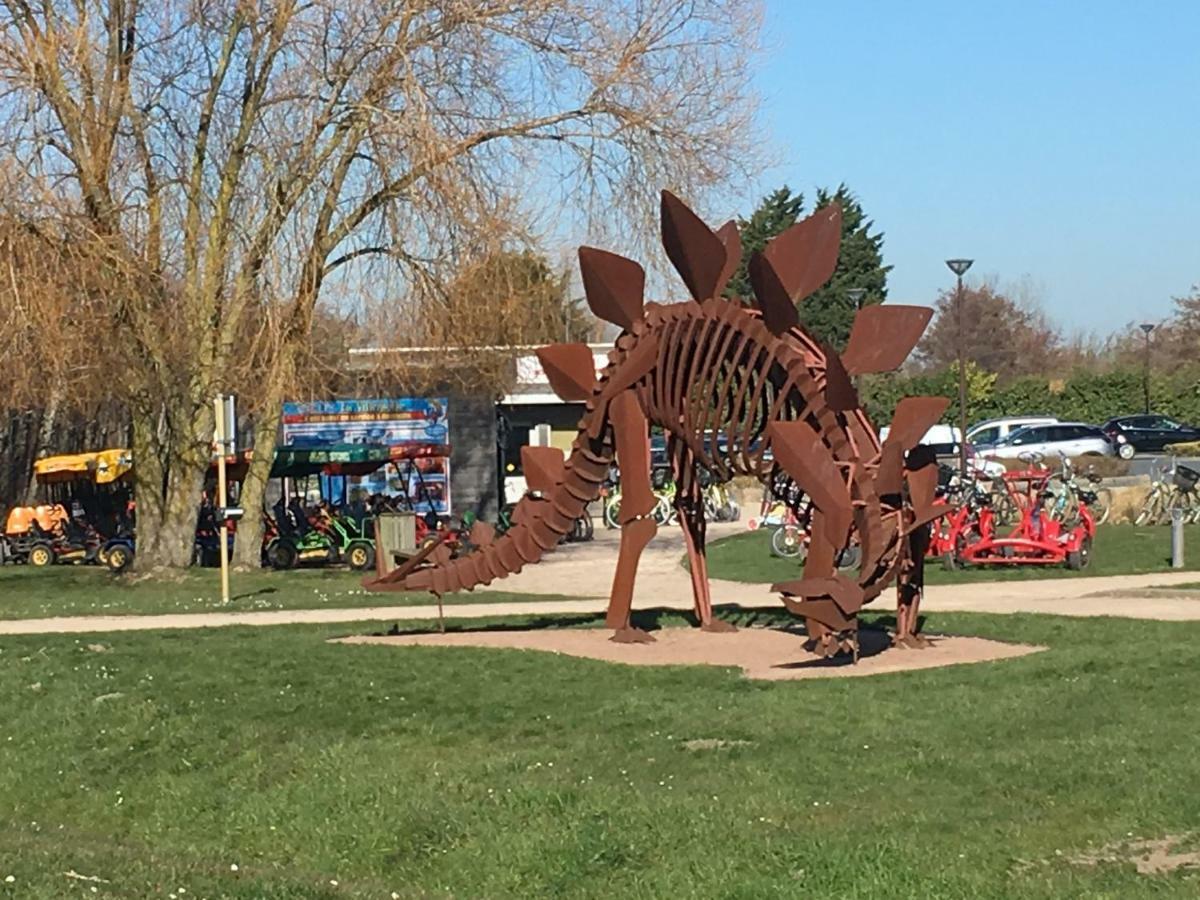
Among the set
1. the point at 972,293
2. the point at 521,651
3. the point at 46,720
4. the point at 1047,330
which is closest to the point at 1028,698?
the point at 521,651

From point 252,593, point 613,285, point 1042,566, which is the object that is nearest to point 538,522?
point 613,285

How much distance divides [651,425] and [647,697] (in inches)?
169

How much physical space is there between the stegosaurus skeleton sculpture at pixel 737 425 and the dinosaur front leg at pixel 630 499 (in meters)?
0.02

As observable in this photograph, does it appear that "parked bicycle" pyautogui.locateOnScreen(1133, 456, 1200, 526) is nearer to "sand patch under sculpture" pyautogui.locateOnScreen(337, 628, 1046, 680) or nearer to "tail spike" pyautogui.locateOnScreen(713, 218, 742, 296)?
"sand patch under sculpture" pyautogui.locateOnScreen(337, 628, 1046, 680)

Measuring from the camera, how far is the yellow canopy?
33.7 meters

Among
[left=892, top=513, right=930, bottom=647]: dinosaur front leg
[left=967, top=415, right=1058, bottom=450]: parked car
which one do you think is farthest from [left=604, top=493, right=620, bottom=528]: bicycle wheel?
[left=892, top=513, right=930, bottom=647]: dinosaur front leg

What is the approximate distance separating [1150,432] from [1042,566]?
108 ft

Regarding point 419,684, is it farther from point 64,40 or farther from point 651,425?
point 64,40

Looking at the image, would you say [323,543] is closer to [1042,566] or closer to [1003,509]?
[1003,509]

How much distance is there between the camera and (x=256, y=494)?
27.9 meters

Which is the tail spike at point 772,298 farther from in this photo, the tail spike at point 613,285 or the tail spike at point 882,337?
the tail spike at point 613,285

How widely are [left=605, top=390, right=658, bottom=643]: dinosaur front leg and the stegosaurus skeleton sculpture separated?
15 millimetres

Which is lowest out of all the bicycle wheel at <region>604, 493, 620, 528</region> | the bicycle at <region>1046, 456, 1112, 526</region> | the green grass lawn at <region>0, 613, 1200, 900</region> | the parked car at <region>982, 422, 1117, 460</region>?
the green grass lawn at <region>0, 613, 1200, 900</region>

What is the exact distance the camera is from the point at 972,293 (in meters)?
96.1
